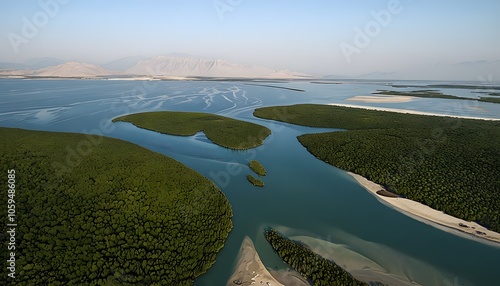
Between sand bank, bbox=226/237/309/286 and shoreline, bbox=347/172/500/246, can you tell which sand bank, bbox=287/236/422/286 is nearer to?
sand bank, bbox=226/237/309/286

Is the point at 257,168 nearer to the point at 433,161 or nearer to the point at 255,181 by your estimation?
the point at 255,181

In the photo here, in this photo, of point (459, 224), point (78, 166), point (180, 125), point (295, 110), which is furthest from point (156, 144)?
point (295, 110)

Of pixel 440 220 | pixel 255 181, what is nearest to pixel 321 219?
pixel 255 181

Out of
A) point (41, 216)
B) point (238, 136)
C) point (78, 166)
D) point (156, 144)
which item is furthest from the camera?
point (238, 136)

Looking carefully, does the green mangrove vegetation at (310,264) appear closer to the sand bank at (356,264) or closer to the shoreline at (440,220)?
the sand bank at (356,264)

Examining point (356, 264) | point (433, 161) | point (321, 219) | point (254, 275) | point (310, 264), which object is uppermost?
point (433, 161)

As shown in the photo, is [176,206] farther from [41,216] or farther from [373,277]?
[373,277]
